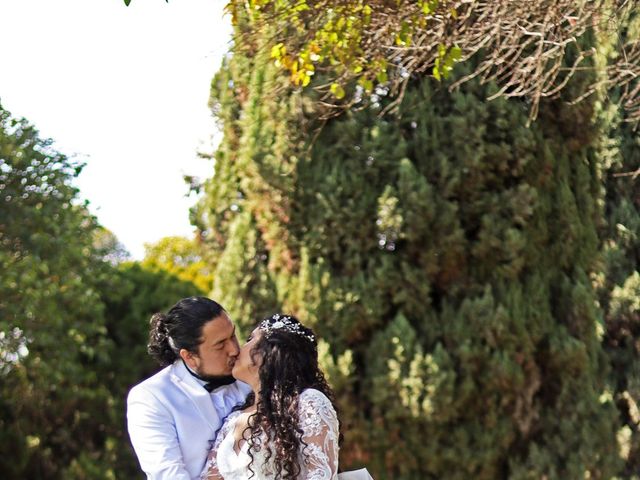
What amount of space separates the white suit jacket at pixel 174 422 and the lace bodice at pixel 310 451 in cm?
17

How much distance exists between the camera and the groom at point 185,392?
4.04 meters

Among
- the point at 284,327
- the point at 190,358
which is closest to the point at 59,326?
the point at 190,358

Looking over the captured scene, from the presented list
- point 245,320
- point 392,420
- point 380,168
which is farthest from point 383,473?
point 380,168

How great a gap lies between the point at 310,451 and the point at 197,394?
67 cm

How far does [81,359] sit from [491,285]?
19.0 ft

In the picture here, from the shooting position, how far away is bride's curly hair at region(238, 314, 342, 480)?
3.74 m

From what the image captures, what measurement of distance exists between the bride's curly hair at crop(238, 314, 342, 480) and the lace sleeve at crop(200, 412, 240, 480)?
0.67 feet

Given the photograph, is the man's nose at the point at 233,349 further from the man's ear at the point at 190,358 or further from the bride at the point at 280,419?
the bride at the point at 280,419

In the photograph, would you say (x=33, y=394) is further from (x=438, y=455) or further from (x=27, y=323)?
(x=438, y=455)

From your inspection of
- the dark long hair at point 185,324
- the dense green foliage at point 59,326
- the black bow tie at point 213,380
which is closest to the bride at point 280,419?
the black bow tie at point 213,380

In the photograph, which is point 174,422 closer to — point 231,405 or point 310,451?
point 231,405

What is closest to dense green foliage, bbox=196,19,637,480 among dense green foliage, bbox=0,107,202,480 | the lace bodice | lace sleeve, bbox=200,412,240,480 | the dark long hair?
dense green foliage, bbox=0,107,202,480

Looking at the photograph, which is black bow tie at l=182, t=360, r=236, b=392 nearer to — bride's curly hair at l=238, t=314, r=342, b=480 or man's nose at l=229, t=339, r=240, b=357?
man's nose at l=229, t=339, r=240, b=357

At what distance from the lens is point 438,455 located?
28.5ft
